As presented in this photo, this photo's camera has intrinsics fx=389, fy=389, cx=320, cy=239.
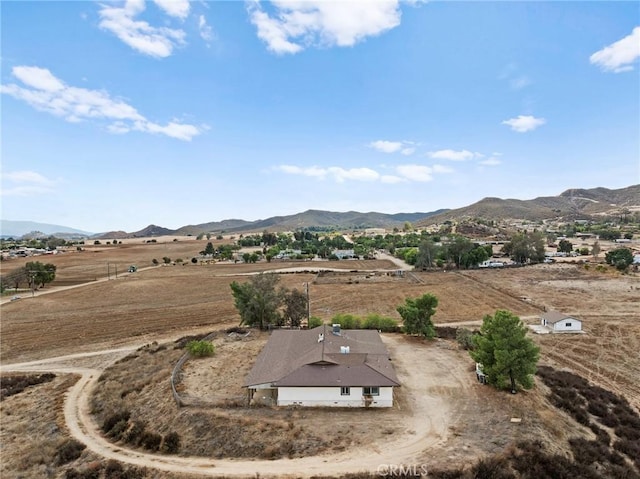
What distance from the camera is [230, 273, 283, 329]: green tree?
155 ft

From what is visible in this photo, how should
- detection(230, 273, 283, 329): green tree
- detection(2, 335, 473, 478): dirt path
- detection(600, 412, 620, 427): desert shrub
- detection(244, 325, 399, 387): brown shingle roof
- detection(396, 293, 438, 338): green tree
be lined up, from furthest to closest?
1. detection(230, 273, 283, 329): green tree
2. detection(396, 293, 438, 338): green tree
3. detection(244, 325, 399, 387): brown shingle roof
4. detection(600, 412, 620, 427): desert shrub
5. detection(2, 335, 473, 478): dirt path

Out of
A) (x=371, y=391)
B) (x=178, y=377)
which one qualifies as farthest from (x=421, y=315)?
(x=178, y=377)

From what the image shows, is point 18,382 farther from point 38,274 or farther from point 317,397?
point 38,274

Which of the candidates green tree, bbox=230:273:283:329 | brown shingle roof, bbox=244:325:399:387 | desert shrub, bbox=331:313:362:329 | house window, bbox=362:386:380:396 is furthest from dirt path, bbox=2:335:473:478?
green tree, bbox=230:273:283:329

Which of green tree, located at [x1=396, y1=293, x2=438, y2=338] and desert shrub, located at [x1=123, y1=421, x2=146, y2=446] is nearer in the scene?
desert shrub, located at [x1=123, y1=421, x2=146, y2=446]

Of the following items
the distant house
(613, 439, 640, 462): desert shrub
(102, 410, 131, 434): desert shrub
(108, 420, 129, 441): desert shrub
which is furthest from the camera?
the distant house

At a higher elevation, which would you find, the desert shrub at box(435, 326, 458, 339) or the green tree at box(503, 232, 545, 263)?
the green tree at box(503, 232, 545, 263)

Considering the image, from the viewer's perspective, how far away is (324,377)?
26.4 meters

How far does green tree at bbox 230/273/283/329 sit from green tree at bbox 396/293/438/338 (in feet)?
50.2

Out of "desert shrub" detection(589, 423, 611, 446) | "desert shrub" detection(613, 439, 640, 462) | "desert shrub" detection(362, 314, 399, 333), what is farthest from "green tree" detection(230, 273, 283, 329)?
"desert shrub" detection(613, 439, 640, 462)

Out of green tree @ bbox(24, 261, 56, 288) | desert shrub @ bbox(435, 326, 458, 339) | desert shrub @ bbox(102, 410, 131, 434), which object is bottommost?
desert shrub @ bbox(435, 326, 458, 339)

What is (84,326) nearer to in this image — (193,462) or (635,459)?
(193,462)

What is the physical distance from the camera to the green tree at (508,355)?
27.4 metres

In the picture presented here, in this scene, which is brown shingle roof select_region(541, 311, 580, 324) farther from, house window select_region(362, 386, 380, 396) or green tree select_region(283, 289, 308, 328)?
house window select_region(362, 386, 380, 396)
